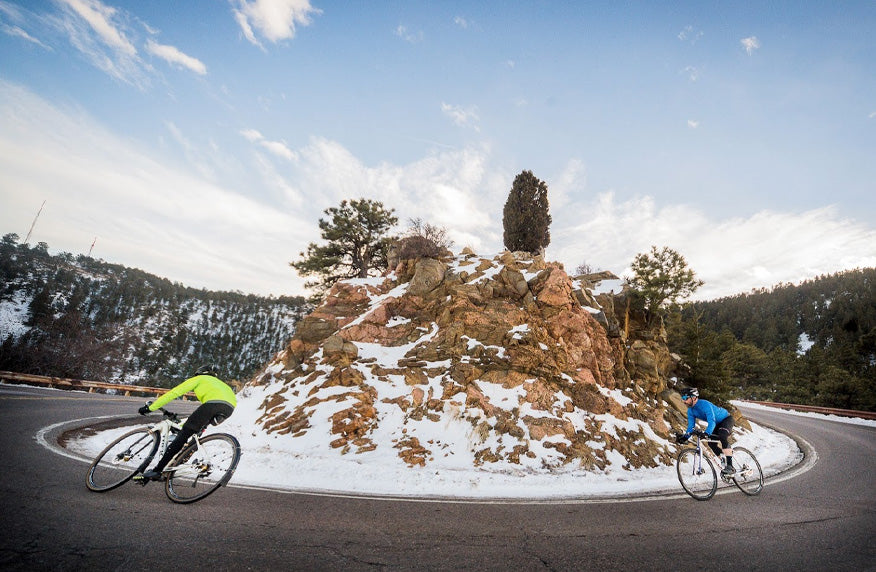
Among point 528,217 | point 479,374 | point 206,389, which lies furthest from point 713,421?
point 528,217

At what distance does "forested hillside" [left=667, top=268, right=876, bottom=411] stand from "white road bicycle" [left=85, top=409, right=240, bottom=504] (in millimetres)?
18710

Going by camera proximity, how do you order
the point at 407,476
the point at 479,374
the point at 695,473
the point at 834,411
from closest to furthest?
the point at 695,473
the point at 407,476
the point at 479,374
the point at 834,411

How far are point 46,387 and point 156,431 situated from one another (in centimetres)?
2873

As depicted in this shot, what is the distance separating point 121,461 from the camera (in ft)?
17.4

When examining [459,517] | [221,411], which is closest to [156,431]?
[221,411]

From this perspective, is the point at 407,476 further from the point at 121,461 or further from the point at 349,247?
the point at 349,247

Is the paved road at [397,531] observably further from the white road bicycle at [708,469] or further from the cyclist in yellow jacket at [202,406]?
the cyclist in yellow jacket at [202,406]

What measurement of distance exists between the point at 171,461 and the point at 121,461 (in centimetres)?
74

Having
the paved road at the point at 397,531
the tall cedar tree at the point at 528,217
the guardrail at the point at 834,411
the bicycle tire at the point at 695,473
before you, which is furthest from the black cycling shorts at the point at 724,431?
the guardrail at the point at 834,411

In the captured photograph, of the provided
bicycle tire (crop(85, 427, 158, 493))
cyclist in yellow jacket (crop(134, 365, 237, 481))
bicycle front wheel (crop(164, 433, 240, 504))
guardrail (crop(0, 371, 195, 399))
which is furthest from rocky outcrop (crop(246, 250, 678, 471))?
guardrail (crop(0, 371, 195, 399))

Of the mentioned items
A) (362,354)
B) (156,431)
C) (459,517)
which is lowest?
(459,517)

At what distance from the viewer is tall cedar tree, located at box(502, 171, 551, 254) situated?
76.3 ft

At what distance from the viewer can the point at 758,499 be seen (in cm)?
671

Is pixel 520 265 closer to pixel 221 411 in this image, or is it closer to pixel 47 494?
pixel 221 411
